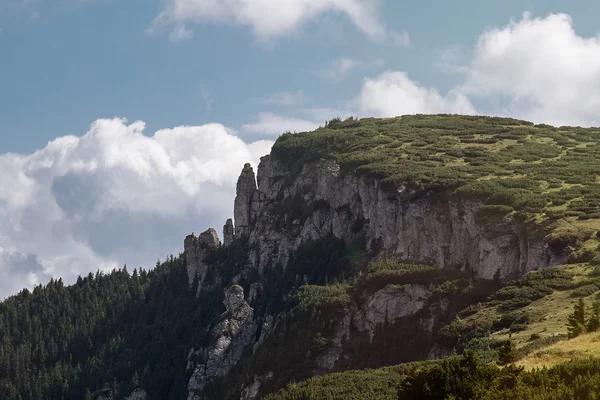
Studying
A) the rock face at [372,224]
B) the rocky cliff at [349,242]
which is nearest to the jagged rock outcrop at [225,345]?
the rocky cliff at [349,242]

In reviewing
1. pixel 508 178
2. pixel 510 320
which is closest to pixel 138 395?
pixel 508 178

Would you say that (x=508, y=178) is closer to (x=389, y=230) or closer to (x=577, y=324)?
(x=389, y=230)

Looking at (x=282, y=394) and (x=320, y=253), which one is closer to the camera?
(x=282, y=394)

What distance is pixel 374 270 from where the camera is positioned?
14375 centimetres

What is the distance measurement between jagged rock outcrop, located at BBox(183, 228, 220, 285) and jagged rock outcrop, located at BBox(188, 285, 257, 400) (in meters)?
30.2

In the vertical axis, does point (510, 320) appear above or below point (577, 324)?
above

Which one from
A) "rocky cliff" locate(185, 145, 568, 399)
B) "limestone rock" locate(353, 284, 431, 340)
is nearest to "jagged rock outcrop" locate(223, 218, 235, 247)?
"rocky cliff" locate(185, 145, 568, 399)

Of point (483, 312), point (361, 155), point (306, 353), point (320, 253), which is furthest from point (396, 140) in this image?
point (483, 312)

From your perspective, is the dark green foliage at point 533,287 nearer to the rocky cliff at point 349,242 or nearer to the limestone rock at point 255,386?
the rocky cliff at point 349,242

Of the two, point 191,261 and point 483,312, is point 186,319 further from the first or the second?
point 483,312

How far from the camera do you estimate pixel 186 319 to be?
609 ft

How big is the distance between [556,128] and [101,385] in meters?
90.3

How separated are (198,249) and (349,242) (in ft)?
141

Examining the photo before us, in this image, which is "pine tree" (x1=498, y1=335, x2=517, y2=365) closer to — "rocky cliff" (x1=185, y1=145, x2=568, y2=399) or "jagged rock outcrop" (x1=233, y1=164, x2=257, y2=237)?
"rocky cliff" (x1=185, y1=145, x2=568, y2=399)
